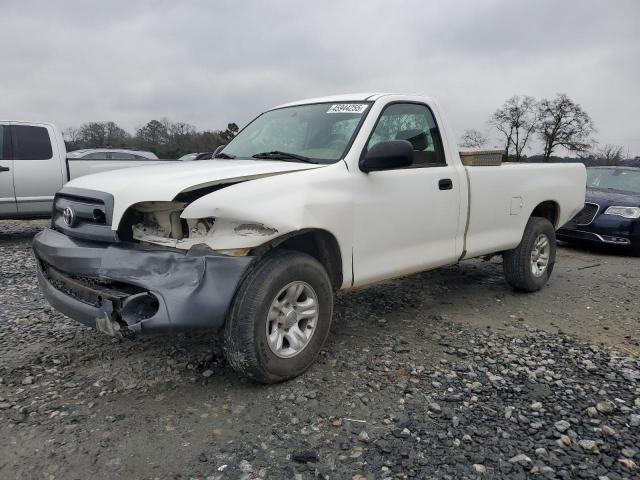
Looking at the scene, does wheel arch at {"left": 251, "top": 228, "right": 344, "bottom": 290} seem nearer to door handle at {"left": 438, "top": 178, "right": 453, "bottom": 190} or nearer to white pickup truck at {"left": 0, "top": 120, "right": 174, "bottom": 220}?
door handle at {"left": 438, "top": 178, "right": 453, "bottom": 190}

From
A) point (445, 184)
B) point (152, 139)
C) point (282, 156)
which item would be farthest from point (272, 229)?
point (152, 139)

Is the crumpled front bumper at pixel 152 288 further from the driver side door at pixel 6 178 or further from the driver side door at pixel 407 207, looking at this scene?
the driver side door at pixel 6 178

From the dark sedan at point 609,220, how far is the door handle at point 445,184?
209 inches

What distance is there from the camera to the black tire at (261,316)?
9.47 ft

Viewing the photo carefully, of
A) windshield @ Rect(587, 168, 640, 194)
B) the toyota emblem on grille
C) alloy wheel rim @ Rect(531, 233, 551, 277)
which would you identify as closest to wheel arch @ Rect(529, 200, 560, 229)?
alloy wheel rim @ Rect(531, 233, 551, 277)

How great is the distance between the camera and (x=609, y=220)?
8547mm

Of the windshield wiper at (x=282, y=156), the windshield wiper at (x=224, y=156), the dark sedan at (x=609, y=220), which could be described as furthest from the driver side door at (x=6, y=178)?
the dark sedan at (x=609, y=220)

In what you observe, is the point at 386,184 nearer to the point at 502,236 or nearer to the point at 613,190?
the point at 502,236

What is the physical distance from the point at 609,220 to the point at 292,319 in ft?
24.4

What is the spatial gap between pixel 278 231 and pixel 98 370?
5.28ft

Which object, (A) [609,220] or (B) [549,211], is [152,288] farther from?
(A) [609,220]

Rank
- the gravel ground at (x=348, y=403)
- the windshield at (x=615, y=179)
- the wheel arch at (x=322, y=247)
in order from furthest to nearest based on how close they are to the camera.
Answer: the windshield at (x=615, y=179)
the wheel arch at (x=322, y=247)
the gravel ground at (x=348, y=403)

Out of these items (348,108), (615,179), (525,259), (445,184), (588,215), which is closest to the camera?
(348,108)

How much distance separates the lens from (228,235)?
9.50 ft
